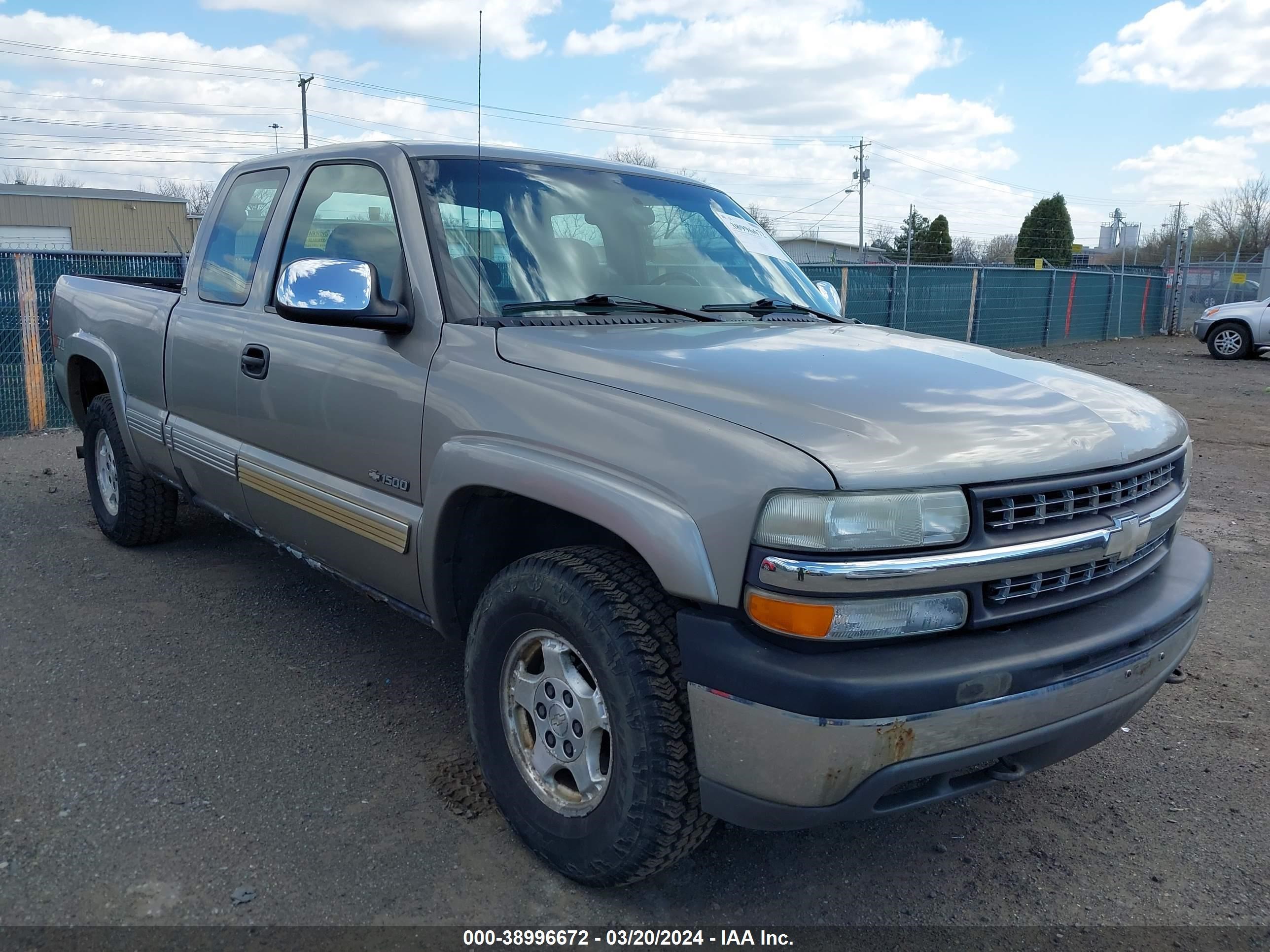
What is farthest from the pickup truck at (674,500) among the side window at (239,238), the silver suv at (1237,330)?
the silver suv at (1237,330)

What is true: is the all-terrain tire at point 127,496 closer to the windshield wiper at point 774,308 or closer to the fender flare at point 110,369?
the fender flare at point 110,369

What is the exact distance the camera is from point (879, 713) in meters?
2.05

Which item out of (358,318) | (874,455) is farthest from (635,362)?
(358,318)

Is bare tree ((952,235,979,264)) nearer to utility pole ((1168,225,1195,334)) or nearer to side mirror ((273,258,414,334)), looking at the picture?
utility pole ((1168,225,1195,334))

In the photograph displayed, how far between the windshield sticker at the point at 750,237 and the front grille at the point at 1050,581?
188cm

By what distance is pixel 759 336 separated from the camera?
9.92 feet

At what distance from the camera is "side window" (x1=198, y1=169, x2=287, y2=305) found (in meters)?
4.00

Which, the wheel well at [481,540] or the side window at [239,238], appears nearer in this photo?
the wheel well at [481,540]

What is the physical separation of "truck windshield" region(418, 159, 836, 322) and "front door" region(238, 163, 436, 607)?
0.62 ft

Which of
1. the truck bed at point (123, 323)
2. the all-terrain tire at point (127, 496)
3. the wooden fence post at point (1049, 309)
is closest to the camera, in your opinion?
the truck bed at point (123, 323)

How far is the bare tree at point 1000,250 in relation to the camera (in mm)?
52600

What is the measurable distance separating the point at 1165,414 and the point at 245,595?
3.91 m

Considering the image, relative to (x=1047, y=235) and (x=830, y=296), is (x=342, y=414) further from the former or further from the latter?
(x=1047, y=235)

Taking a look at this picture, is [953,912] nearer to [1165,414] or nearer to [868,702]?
[868,702]
